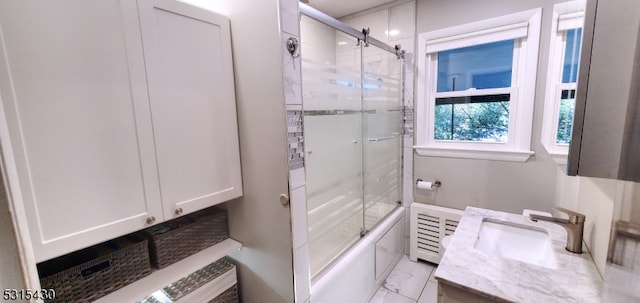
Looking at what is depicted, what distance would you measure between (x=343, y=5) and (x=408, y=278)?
259 centimetres

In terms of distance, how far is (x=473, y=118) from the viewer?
2176mm

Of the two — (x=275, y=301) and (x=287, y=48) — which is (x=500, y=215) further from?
(x=287, y=48)

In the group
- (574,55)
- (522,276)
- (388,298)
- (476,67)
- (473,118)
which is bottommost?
(388,298)

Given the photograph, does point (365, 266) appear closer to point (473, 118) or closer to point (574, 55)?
point (473, 118)

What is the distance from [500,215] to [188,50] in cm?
204

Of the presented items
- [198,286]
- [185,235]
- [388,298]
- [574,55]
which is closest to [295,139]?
[185,235]

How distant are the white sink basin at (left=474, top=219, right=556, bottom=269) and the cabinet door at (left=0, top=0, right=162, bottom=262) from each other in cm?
170

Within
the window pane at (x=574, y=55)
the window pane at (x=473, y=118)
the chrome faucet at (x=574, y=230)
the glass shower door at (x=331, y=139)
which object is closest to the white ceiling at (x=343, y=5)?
the glass shower door at (x=331, y=139)

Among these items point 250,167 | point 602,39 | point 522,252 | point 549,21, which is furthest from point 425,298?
point 549,21

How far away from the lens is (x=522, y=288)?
98cm

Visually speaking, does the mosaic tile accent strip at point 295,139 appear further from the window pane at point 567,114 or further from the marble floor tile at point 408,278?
the marble floor tile at point 408,278

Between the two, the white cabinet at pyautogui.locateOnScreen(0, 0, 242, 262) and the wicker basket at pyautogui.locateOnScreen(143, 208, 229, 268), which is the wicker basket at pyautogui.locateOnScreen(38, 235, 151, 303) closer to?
the wicker basket at pyautogui.locateOnScreen(143, 208, 229, 268)

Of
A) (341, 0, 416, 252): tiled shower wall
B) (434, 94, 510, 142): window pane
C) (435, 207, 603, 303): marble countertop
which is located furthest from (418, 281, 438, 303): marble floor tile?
(434, 94, 510, 142): window pane

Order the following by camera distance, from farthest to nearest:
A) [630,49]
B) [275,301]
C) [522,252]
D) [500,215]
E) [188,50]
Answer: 1. [500,215]
2. [522,252]
3. [275,301]
4. [188,50]
5. [630,49]
